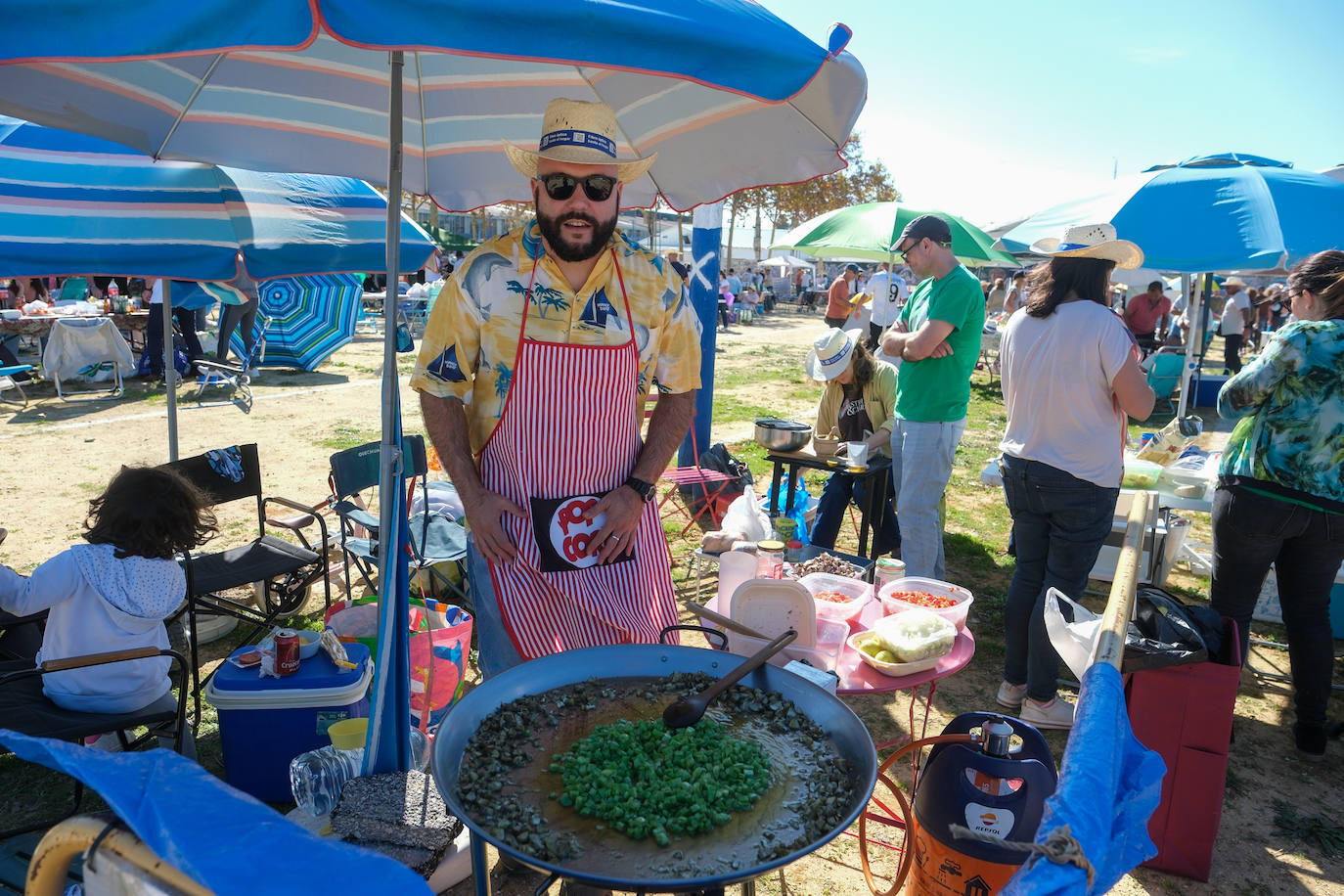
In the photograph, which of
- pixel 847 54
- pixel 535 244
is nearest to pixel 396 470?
pixel 535 244

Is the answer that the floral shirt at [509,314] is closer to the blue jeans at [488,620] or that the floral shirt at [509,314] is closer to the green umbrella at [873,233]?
the blue jeans at [488,620]

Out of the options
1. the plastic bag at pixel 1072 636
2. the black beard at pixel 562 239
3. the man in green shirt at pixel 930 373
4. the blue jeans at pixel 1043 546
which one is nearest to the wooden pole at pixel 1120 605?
the plastic bag at pixel 1072 636

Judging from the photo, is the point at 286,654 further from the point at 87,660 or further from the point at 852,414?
the point at 852,414

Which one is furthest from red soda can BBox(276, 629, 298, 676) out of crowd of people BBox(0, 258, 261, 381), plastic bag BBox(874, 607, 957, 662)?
crowd of people BBox(0, 258, 261, 381)

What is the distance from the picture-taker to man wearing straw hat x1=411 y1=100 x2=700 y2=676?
228 centimetres

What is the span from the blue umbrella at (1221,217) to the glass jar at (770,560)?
256 centimetres

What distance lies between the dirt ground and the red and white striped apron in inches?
42.1

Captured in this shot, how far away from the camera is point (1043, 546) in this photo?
371cm

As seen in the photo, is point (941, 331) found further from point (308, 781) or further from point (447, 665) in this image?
point (308, 781)

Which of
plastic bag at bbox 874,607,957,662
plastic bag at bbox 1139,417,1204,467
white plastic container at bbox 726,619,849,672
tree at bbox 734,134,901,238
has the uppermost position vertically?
tree at bbox 734,134,901,238

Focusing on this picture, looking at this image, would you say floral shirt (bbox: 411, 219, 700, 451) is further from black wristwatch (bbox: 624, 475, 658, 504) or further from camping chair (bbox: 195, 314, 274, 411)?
camping chair (bbox: 195, 314, 274, 411)

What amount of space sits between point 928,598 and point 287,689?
2354mm

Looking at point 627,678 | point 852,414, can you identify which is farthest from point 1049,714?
point 627,678

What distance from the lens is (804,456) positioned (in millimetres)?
5211
